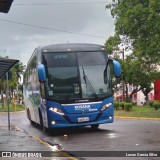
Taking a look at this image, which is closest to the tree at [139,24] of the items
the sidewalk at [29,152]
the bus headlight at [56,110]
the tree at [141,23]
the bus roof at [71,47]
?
the tree at [141,23]

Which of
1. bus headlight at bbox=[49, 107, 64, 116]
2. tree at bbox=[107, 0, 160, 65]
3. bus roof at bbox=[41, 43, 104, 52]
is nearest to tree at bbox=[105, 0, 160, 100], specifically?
tree at bbox=[107, 0, 160, 65]

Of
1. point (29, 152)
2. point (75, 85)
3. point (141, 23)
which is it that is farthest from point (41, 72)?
point (141, 23)

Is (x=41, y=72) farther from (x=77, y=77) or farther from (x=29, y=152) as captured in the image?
(x=29, y=152)

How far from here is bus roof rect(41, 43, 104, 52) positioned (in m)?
17.5

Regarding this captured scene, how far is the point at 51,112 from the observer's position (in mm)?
16688

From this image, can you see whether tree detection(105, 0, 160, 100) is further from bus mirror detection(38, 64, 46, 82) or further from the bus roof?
bus mirror detection(38, 64, 46, 82)

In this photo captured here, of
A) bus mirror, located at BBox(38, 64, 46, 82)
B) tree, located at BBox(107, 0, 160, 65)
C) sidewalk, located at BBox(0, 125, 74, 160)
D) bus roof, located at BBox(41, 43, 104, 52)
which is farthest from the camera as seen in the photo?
tree, located at BBox(107, 0, 160, 65)

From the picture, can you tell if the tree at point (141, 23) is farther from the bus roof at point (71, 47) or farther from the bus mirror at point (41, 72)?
the bus mirror at point (41, 72)

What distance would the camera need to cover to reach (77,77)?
17016 mm

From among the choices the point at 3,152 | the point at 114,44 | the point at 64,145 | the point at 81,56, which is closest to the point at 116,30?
the point at 114,44

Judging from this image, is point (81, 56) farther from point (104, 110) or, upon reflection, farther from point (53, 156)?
point (53, 156)

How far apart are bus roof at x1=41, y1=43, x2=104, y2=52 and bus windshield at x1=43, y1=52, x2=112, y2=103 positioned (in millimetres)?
214

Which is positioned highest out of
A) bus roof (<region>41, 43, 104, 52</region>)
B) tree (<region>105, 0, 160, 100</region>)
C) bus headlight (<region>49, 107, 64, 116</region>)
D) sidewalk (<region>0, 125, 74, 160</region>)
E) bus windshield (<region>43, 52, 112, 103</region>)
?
tree (<region>105, 0, 160, 100</region>)

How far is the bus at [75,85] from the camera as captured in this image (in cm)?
1670
